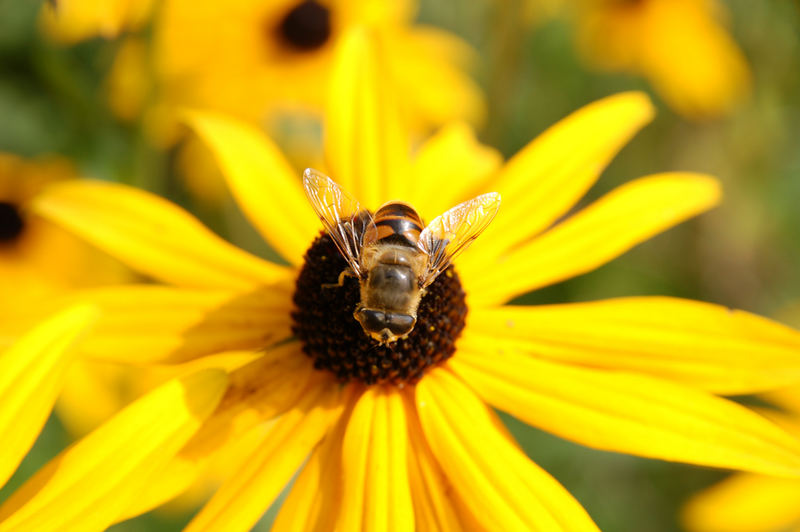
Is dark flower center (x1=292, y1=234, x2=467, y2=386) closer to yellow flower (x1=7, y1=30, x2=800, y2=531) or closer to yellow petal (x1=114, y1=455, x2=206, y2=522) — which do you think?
yellow flower (x1=7, y1=30, x2=800, y2=531)

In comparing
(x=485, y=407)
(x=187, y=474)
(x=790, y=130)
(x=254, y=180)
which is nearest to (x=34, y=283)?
(x=254, y=180)

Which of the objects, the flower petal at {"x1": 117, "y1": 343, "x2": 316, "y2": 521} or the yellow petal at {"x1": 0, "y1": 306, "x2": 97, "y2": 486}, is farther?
the flower petal at {"x1": 117, "y1": 343, "x2": 316, "y2": 521}

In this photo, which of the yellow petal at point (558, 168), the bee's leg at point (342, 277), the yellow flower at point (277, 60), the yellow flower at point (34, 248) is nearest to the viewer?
the bee's leg at point (342, 277)

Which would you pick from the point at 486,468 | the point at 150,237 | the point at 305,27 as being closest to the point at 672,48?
the point at 305,27

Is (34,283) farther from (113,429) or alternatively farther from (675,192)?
(675,192)

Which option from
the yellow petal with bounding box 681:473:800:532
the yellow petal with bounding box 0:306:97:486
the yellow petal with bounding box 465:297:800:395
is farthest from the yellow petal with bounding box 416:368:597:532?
the yellow petal with bounding box 681:473:800:532

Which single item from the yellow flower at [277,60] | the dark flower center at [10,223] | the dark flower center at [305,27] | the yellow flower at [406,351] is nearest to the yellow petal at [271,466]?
the yellow flower at [406,351]

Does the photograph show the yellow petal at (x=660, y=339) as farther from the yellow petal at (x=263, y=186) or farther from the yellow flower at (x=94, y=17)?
the yellow flower at (x=94, y=17)
